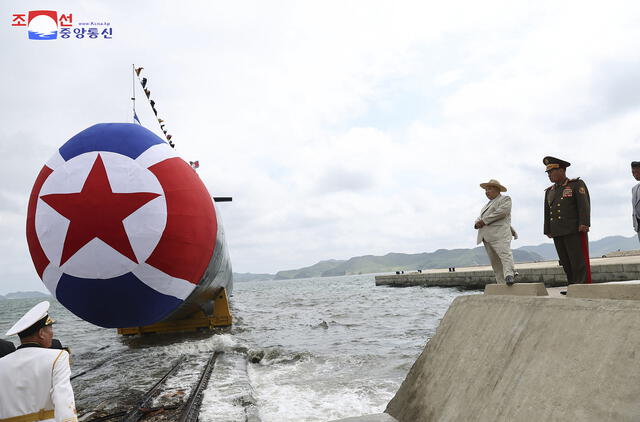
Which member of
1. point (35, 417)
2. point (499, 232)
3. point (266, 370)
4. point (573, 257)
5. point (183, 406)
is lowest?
point (266, 370)

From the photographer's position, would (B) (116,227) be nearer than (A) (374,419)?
No

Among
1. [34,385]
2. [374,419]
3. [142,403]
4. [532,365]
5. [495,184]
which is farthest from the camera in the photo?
[142,403]

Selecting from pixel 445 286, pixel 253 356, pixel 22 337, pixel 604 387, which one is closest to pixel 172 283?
pixel 253 356

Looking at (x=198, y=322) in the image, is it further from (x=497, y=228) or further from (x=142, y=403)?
(x=497, y=228)

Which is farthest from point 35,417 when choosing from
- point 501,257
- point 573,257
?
point 573,257

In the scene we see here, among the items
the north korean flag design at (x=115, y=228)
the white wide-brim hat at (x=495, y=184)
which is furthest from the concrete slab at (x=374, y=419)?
the north korean flag design at (x=115, y=228)

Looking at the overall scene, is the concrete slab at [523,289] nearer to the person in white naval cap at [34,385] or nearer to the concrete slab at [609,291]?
the concrete slab at [609,291]

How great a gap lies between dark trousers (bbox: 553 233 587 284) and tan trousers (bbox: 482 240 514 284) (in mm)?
534

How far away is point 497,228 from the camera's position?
197 inches

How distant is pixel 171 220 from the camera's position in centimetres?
596

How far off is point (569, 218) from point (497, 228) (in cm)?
82

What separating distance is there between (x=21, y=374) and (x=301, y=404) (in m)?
3.80

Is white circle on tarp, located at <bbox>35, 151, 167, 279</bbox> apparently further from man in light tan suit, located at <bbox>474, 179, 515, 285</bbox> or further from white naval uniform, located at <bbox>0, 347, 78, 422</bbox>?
man in light tan suit, located at <bbox>474, 179, 515, 285</bbox>

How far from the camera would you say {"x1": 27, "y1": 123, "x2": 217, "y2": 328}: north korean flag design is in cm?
539
